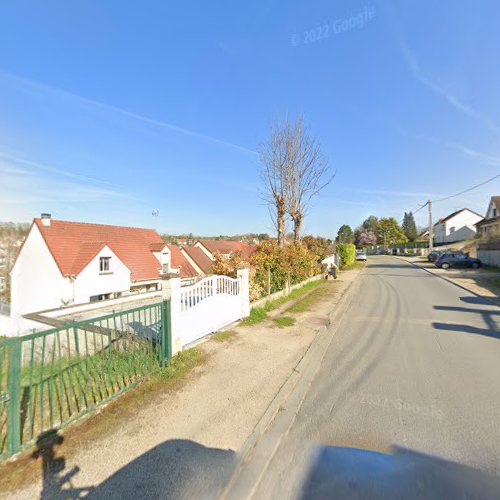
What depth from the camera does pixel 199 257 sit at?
3597cm

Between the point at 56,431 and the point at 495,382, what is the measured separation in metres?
5.91

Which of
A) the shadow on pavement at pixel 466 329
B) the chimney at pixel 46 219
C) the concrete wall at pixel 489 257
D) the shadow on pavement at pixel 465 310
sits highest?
the chimney at pixel 46 219

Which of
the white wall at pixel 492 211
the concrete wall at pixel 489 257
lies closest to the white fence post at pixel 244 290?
the concrete wall at pixel 489 257

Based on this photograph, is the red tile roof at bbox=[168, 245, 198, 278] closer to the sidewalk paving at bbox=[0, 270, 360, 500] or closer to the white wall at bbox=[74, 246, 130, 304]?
the white wall at bbox=[74, 246, 130, 304]

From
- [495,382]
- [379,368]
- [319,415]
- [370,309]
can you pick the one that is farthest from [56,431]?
[370,309]

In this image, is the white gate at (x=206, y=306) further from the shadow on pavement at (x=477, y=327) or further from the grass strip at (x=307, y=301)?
the shadow on pavement at (x=477, y=327)

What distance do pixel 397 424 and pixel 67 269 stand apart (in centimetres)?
2062

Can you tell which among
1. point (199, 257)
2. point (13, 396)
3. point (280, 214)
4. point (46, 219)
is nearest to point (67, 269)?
point (46, 219)

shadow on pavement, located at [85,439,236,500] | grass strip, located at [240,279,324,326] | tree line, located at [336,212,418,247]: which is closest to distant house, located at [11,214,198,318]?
grass strip, located at [240,279,324,326]

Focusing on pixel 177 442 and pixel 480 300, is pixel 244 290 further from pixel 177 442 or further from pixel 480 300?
pixel 480 300

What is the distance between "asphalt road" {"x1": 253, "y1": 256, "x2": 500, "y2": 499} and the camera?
235 cm

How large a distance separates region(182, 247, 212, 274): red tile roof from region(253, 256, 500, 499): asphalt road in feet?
97.2

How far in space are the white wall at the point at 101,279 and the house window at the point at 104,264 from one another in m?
0.20

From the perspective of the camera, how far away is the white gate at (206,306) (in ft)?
16.3
